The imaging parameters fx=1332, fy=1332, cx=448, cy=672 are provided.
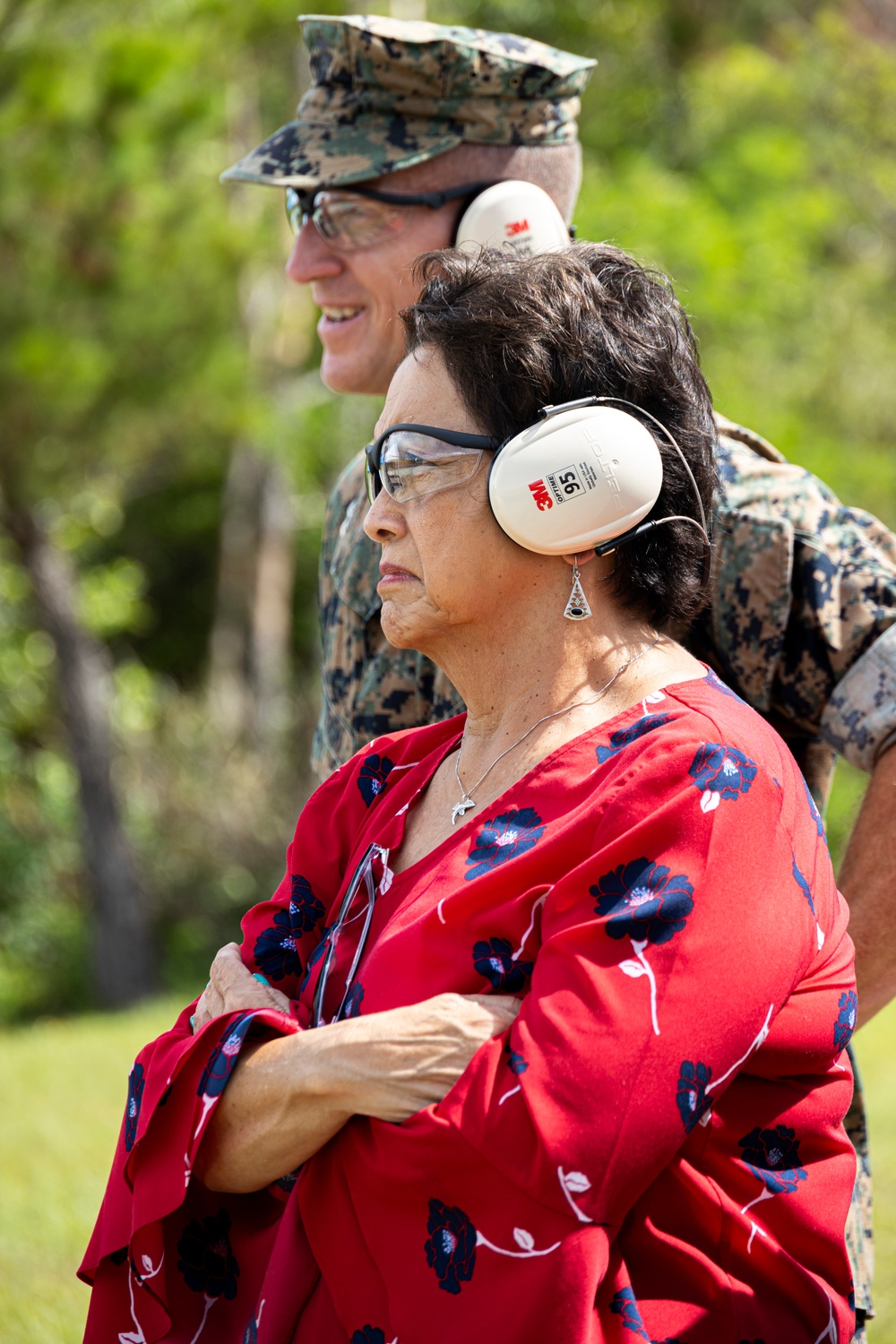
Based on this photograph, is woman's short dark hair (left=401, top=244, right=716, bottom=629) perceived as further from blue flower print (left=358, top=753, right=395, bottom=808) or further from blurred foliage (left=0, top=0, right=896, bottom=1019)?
blurred foliage (left=0, top=0, right=896, bottom=1019)

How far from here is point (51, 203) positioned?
8.68m

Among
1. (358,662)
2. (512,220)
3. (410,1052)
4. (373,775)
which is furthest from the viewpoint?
(358,662)

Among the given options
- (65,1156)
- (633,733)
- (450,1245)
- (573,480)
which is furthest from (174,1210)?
(65,1156)

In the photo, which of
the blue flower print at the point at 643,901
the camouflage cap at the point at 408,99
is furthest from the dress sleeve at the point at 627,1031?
the camouflage cap at the point at 408,99

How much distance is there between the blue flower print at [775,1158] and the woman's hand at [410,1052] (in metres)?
0.33

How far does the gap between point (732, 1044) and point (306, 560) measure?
59.2ft

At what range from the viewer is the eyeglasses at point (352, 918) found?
5.93ft

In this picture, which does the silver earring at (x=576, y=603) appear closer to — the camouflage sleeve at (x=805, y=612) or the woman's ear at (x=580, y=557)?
the woman's ear at (x=580, y=557)

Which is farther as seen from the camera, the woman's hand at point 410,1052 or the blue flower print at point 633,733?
A: the blue flower print at point 633,733

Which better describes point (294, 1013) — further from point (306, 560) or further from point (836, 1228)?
point (306, 560)

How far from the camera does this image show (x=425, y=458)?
183 centimetres

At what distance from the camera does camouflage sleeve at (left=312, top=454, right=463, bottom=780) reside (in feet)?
8.67

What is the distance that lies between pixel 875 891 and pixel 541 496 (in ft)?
3.09

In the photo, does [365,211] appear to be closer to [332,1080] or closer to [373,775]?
[373,775]
